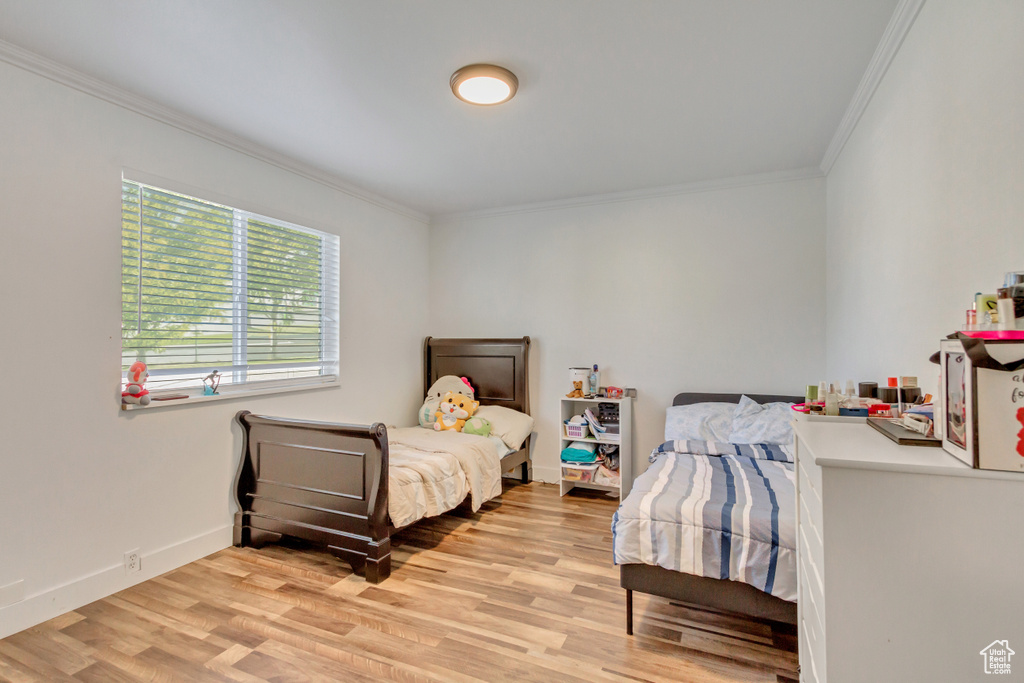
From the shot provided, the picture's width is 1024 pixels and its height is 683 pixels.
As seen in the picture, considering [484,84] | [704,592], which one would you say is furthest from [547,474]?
[484,84]

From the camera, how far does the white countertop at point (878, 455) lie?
3.01 feet

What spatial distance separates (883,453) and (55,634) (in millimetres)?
3088

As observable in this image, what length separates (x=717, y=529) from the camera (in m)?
1.90

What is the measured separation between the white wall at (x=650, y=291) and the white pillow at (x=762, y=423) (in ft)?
1.38

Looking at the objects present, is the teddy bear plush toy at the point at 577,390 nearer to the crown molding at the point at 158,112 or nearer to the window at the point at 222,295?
the window at the point at 222,295

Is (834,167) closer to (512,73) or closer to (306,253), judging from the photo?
(512,73)

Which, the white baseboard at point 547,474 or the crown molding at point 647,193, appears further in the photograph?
the white baseboard at point 547,474

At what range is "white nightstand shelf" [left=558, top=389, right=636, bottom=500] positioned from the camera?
12.6ft

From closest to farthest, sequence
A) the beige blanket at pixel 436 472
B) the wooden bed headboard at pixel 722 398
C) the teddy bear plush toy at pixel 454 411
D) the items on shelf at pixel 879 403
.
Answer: the items on shelf at pixel 879 403 < the beige blanket at pixel 436 472 < the wooden bed headboard at pixel 722 398 < the teddy bear plush toy at pixel 454 411

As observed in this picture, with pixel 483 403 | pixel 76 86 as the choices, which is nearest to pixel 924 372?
pixel 483 403

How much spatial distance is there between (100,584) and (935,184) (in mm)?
3951

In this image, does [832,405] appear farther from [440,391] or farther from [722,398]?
[440,391]

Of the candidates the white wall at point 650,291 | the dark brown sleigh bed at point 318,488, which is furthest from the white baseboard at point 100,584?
the white wall at point 650,291

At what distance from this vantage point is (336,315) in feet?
12.5
